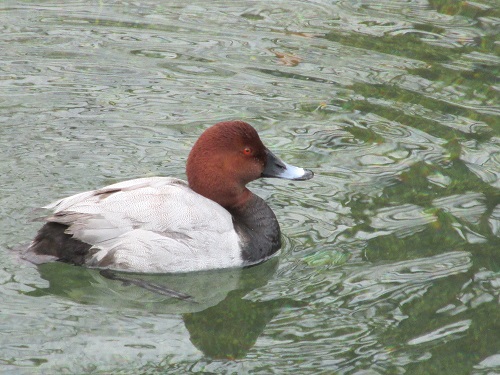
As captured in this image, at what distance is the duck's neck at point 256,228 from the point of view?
6.22 m

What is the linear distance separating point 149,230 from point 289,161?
1.92 metres

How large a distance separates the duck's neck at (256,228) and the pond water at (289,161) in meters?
0.11

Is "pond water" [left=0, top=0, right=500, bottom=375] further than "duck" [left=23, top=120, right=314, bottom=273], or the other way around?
"duck" [left=23, top=120, right=314, bottom=273]

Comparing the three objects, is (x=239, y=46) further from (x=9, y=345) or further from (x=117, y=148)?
(x=9, y=345)

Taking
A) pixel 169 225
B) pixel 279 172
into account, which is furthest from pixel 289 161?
pixel 169 225

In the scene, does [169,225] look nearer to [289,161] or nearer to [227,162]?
[227,162]

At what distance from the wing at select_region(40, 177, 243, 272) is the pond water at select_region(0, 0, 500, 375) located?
135 millimetres

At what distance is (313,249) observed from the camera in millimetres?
6293

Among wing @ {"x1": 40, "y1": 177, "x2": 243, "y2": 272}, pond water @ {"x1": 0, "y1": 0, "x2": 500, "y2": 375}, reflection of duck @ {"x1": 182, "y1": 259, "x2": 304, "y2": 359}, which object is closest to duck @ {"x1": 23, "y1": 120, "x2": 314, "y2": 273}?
wing @ {"x1": 40, "y1": 177, "x2": 243, "y2": 272}

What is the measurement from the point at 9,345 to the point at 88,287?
0.87m

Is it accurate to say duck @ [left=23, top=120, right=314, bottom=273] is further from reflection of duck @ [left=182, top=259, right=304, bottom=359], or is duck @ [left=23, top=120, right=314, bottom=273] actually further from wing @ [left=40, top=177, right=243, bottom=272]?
reflection of duck @ [left=182, top=259, right=304, bottom=359]

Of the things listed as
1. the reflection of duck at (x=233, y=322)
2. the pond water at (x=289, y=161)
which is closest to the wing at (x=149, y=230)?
the pond water at (x=289, y=161)

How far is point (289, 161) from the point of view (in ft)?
24.7

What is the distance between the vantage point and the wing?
19.4 ft
